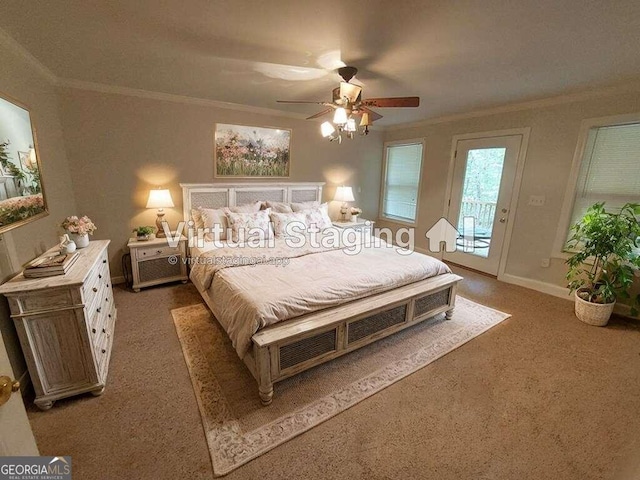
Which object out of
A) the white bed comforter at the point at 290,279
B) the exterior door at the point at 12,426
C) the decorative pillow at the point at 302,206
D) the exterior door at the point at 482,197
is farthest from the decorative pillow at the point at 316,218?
the exterior door at the point at 12,426

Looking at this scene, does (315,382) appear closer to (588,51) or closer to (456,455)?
(456,455)

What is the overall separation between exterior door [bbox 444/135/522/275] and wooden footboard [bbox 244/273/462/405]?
1.83m

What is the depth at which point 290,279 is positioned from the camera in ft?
7.55

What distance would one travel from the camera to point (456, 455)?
61.0 inches

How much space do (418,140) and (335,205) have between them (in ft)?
6.01

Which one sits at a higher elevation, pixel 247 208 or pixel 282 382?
pixel 247 208

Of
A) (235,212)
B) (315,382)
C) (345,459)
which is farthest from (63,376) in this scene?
(235,212)

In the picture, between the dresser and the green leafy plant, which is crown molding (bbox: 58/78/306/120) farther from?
the dresser

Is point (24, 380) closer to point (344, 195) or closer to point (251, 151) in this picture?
point (251, 151)

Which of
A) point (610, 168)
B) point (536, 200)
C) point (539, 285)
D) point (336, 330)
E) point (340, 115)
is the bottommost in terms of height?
point (539, 285)

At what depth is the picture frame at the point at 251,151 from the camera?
392 cm

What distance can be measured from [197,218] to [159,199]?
48 centimetres

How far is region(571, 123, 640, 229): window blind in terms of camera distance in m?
2.92

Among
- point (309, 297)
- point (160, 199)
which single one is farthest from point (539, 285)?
point (160, 199)
